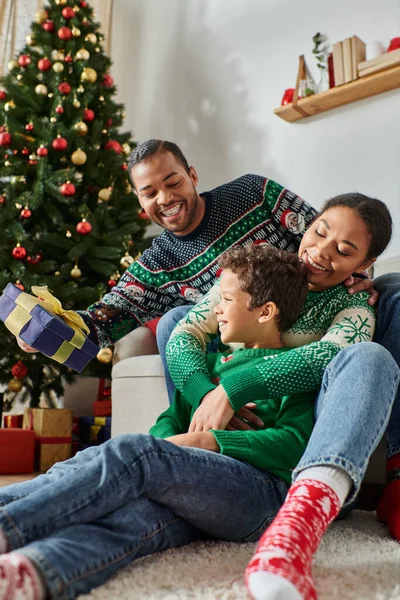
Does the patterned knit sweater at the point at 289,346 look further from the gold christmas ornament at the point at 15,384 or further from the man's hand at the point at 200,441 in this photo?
the gold christmas ornament at the point at 15,384

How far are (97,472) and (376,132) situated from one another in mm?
2549

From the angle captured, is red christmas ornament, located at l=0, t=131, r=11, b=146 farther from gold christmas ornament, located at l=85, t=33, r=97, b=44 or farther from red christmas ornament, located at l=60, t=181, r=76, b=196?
gold christmas ornament, located at l=85, t=33, r=97, b=44

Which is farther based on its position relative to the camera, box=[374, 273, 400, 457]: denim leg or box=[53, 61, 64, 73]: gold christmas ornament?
box=[53, 61, 64, 73]: gold christmas ornament

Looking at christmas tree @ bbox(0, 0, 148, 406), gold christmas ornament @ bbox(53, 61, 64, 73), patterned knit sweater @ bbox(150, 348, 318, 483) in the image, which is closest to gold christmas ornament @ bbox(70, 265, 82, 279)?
christmas tree @ bbox(0, 0, 148, 406)

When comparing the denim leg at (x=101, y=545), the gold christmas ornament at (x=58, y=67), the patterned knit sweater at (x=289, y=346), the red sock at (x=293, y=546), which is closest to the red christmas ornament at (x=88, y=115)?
the gold christmas ornament at (x=58, y=67)

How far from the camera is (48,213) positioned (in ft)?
9.23

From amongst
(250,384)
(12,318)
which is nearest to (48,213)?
(12,318)

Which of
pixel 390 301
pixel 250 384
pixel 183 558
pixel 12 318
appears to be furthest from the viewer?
pixel 12 318

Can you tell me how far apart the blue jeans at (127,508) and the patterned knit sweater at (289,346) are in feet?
0.49

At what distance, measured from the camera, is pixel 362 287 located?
1254 mm

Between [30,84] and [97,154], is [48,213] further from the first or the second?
[30,84]

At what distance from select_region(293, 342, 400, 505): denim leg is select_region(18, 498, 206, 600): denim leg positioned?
0.20m

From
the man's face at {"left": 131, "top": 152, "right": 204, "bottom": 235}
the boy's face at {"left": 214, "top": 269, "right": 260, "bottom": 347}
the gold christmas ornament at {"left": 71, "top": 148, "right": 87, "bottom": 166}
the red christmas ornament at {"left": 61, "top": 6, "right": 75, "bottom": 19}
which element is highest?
the red christmas ornament at {"left": 61, "top": 6, "right": 75, "bottom": 19}

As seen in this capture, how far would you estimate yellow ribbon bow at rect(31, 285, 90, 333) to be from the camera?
138 centimetres
